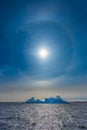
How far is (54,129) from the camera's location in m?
52.1

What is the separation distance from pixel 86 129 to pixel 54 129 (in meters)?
6.96

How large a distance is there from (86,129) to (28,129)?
12.7 metres

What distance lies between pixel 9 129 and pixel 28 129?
4154 mm

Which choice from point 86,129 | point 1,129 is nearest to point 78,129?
point 86,129

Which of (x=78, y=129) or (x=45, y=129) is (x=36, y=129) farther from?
(x=78, y=129)

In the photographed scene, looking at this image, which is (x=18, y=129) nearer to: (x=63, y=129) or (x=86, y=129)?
(x=63, y=129)

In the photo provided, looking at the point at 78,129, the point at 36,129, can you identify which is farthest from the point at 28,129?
the point at 78,129

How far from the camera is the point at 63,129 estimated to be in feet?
170

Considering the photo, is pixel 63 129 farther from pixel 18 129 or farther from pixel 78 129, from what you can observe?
pixel 18 129

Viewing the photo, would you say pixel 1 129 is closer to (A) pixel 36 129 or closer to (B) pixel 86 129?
(A) pixel 36 129

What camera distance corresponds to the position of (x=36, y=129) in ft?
171

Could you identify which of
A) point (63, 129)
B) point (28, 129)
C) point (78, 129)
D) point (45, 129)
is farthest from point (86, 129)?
point (28, 129)

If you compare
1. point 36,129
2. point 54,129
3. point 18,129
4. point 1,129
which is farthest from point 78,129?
point 1,129

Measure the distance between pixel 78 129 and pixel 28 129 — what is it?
35.9 ft
